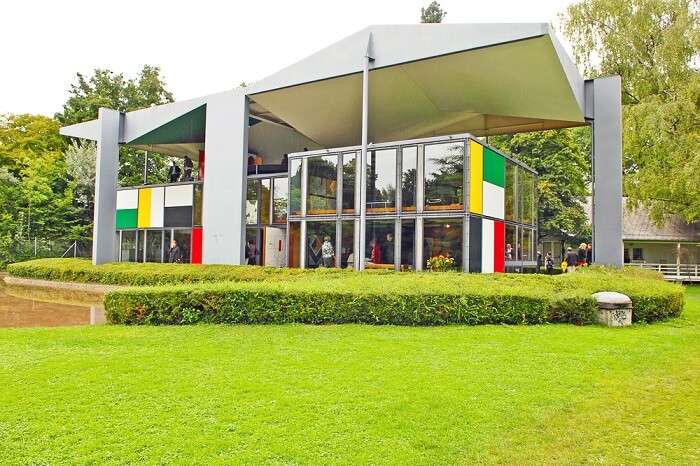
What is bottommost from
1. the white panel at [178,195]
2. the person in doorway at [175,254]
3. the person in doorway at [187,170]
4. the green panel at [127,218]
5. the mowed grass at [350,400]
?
the mowed grass at [350,400]

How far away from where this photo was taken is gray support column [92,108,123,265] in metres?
24.2

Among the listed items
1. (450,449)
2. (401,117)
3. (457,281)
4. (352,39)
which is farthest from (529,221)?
(450,449)

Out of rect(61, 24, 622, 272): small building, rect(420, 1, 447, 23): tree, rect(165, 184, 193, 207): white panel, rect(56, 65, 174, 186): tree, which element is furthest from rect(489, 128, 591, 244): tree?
rect(56, 65, 174, 186): tree

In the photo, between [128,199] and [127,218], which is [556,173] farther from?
[127,218]

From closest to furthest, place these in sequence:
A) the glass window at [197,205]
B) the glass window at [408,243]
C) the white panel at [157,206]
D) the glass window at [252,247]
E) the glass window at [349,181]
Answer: the glass window at [408,243], the glass window at [349,181], the glass window at [252,247], the glass window at [197,205], the white panel at [157,206]

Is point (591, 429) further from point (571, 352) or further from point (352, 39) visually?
point (352, 39)

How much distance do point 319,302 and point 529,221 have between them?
13.0 meters

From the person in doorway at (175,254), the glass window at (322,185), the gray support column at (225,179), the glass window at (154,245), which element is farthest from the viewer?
the glass window at (154,245)

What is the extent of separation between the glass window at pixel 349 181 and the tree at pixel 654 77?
1448 centimetres

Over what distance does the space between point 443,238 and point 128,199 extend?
17.5 meters

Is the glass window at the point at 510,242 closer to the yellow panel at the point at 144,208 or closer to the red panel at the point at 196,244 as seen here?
the red panel at the point at 196,244

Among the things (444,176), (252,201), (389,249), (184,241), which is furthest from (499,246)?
(184,241)

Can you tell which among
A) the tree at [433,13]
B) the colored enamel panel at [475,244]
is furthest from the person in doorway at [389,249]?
the tree at [433,13]

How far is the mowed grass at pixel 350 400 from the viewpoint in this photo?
3969 millimetres
